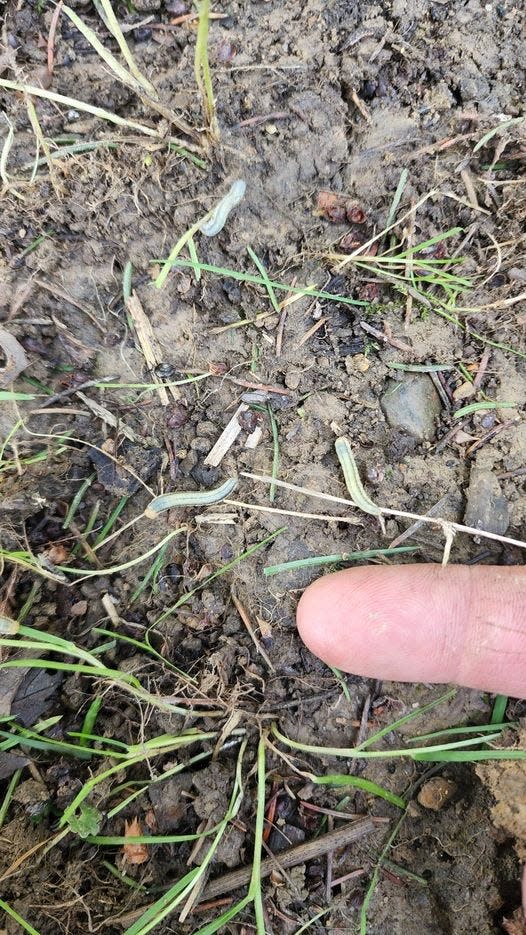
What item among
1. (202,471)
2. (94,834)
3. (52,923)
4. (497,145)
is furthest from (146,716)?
(497,145)

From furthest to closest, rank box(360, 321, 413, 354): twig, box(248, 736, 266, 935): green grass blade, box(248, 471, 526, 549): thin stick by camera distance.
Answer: box(360, 321, 413, 354): twig → box(248, 471, 526, 549): thin stick → box(248, 736, 266, 935): green grass blade

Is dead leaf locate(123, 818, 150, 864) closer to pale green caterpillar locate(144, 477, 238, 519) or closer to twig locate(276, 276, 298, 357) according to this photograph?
pale green caterpillar locate(144, 477, 238, 519)

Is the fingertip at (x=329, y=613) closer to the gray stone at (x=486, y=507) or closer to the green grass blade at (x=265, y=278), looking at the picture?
the gray stone at (x=486, y=507)

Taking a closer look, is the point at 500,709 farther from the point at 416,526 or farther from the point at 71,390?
the point at 71,390

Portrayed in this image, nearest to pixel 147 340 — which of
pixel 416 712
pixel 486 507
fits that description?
pixel 486 507

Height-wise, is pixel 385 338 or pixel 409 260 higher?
pixel 409 260

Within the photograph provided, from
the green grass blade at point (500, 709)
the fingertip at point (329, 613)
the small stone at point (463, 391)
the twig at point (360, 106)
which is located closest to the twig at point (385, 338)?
the small stone at point (463, 391)

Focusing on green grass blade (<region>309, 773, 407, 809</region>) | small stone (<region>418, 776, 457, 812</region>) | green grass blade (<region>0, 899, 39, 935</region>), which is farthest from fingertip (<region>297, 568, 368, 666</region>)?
green grass blade (<region>0, 899, 39, 935</region>)
